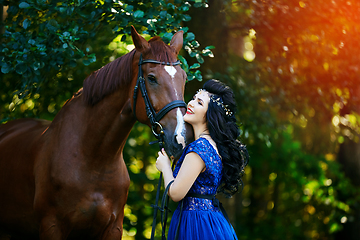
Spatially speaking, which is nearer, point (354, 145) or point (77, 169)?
point (77, 169)

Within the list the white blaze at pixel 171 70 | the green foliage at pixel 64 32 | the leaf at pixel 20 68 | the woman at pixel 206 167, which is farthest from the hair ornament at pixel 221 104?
the leaf at pixel 20 68

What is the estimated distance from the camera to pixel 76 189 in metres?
2.49

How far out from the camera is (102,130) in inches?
103

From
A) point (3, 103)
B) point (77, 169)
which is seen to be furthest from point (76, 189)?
point (3, 103)

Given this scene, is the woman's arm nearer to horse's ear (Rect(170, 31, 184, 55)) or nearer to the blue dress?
the blue dress

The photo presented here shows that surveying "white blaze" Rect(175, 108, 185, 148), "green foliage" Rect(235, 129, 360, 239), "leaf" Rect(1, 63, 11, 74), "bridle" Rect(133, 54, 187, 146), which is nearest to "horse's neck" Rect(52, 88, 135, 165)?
"bridle" Rect(133, 54, 187, 146)

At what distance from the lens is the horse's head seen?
6.87 feet

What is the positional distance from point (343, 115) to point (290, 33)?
1766 millimetres

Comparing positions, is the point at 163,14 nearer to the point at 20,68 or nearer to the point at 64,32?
the point at 64,32

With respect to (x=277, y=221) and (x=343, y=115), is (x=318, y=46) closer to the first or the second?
(x=343, y=115)

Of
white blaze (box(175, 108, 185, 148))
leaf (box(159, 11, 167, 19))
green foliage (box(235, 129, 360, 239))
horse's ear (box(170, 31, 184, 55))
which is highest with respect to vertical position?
horse's ear (box(170, 31, 184, 55))

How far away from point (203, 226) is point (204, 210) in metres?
0.11

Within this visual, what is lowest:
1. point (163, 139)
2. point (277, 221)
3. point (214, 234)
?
point (277, 221)

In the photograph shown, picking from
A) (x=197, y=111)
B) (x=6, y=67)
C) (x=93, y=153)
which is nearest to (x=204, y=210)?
(x=197, y=111)
